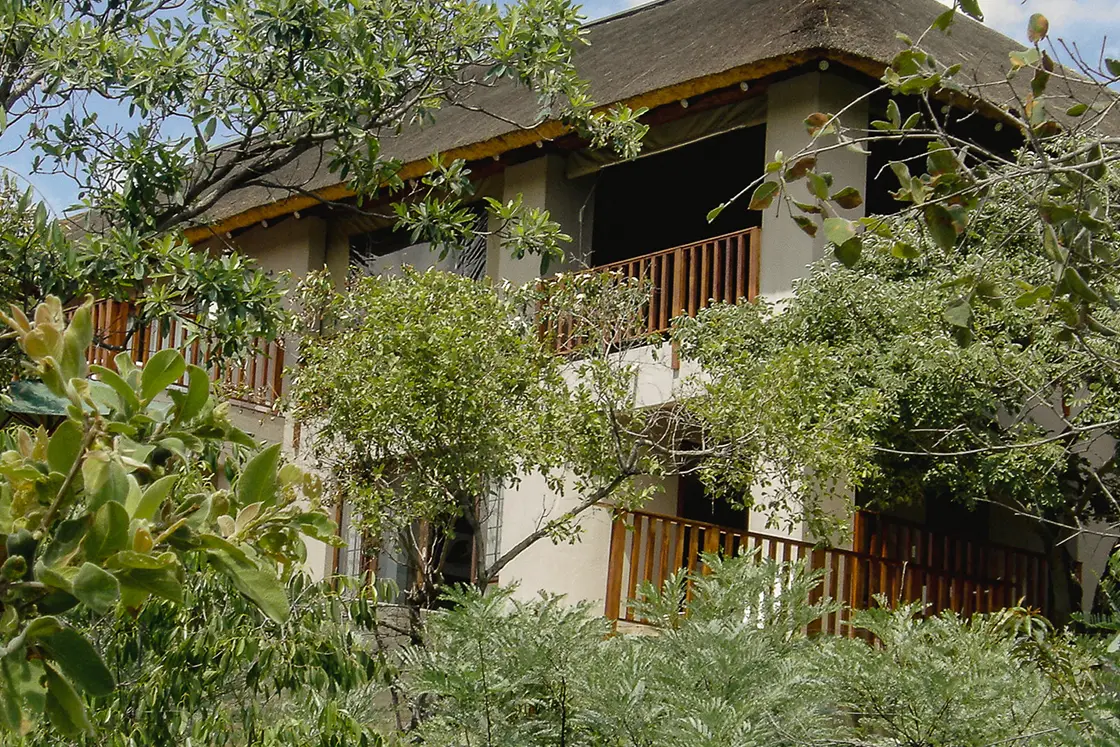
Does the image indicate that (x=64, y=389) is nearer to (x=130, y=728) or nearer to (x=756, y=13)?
(x=130, y=728)

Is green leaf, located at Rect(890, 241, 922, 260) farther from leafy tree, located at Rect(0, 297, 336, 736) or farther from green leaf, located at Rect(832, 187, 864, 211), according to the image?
leafy tree, located at Rect(0, 297, 336, 736)

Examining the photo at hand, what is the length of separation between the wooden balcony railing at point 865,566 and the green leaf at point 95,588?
6.60 m

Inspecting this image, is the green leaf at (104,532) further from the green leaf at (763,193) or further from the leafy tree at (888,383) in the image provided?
the leafy tree at (888,383)

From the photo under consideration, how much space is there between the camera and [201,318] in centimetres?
641

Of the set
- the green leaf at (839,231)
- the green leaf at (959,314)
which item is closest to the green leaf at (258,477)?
the green leaf at (839,231)

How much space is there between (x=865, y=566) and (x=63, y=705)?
811 centimetres

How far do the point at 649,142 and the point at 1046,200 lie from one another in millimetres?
8221

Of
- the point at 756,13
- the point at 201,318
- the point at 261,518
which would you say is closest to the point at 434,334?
the point at 201,318

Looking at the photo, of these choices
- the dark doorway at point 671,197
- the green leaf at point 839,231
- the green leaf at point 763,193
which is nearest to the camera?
the green leaf at point 839,231

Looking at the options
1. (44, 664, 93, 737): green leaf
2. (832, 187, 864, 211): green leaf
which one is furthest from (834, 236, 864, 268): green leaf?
(44, 664, 93, 737): green leaf

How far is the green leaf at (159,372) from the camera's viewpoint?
5.85ft

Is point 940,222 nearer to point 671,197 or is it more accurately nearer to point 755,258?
point 755,258

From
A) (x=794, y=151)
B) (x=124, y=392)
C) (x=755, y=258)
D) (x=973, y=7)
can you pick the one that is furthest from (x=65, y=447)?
(x=794, y=151)

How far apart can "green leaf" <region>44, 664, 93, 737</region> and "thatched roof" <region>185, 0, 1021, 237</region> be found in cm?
784
